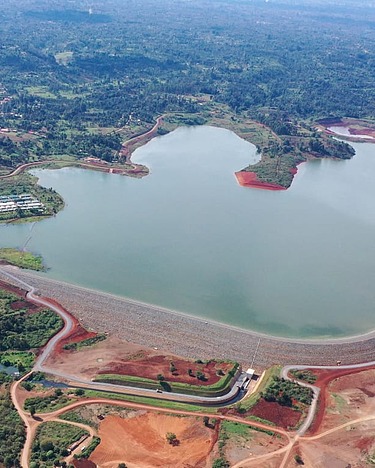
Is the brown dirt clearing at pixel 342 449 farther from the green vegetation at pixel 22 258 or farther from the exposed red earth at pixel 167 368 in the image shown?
the green vegetation at pixel 22 258

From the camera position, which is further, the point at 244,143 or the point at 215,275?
the point at 244,143

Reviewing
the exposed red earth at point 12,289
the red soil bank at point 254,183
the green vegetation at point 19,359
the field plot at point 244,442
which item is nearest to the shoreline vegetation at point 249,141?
the red soil bank at point 254,183

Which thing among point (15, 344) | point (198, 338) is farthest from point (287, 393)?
point (15, 344)

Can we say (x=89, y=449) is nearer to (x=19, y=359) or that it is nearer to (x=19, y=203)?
(x=19, y=359)

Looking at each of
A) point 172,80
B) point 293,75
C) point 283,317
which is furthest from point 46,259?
point 293,75

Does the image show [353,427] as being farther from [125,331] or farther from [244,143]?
[244,143]

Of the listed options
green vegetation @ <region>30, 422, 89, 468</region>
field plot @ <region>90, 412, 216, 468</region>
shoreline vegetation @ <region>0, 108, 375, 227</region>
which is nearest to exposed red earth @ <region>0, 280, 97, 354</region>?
green vegetation @ <region>30, 422, 89, 468</region>
